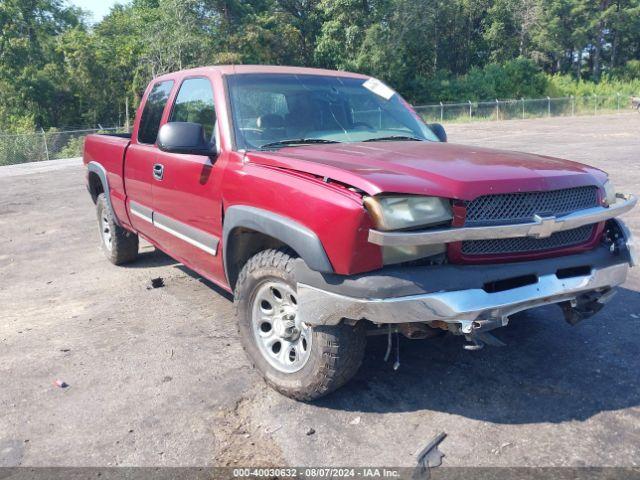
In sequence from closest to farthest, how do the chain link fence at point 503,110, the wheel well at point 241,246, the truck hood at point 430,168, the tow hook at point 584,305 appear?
the truck hood at point 430,168 → the tow hook at point 584,305 → the wheel well at point 241,246 → the chain link fence at point 503,110

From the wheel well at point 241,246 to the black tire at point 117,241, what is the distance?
9.35 feet

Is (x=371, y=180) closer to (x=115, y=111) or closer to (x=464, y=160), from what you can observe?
(x=464, y=160)

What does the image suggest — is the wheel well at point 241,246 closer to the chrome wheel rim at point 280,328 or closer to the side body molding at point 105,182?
the chrome wheel rim at point 280,328

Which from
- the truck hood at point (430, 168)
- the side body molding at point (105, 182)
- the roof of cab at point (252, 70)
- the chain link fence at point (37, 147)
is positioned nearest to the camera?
the truck hood at point (430, 168)

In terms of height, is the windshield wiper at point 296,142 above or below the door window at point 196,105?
below

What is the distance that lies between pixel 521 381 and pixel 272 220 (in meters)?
1.81

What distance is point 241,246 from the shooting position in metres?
3.70

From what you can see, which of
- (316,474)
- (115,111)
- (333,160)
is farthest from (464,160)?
(115,111)

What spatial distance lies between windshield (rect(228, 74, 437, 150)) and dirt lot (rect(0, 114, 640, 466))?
1514 mm

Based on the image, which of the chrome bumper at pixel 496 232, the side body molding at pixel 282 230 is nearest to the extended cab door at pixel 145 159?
the side body molding at pixel 282 230

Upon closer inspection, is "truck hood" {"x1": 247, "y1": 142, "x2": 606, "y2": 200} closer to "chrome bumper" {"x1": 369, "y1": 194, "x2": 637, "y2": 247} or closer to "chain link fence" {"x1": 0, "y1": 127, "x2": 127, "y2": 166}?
"chrome bumper" {"x1": 369, "y1": 194, "x2": 637, "y2": 247}

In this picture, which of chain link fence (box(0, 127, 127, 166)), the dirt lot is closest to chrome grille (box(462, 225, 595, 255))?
the dirt lot

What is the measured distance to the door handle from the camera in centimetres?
461

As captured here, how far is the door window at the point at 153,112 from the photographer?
5.09 metres
